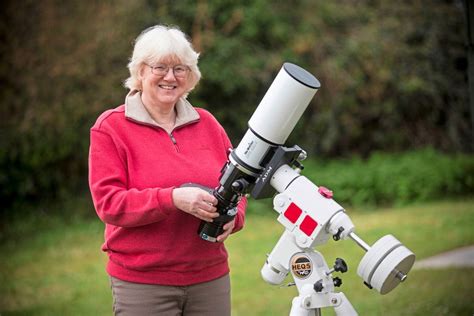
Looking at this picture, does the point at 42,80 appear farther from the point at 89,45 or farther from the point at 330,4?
the point at 330,4

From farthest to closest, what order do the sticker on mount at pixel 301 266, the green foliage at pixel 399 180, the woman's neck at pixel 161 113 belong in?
the green foliage at pixel 399 180 < the woman's neck at pixel 161 113 < the sticker on mount at pixel 301 266

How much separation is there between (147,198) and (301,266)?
0.63 m

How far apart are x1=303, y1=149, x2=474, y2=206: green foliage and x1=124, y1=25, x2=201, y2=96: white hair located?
7413 millimetres

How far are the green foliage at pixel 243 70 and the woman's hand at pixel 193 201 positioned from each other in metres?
6.88

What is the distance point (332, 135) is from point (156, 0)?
3.40 meters

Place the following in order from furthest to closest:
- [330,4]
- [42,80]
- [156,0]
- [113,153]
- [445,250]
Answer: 1. [330,4]
2. [156,0]
3. [42,80]
4. [445,250]
5. [113,153]

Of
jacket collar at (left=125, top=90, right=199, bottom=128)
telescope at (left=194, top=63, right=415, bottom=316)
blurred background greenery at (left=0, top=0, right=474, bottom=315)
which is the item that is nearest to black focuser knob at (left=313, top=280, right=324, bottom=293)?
telescope at (left=194, top=63, right=415, bottom=316)

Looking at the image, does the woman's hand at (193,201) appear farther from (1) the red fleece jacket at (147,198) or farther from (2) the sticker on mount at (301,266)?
(2) the sticker on mount at (301,266)

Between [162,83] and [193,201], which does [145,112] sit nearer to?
[162,83]

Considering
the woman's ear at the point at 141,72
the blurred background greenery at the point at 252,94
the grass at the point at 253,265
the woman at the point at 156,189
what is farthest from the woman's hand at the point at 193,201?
the blurred background greenery at the point at 252,94

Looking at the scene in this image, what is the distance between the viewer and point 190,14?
10.7 m

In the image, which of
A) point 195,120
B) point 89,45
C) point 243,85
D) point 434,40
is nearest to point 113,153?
point 195,120

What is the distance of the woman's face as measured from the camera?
9.89 ft

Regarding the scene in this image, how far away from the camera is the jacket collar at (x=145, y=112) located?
301cm
